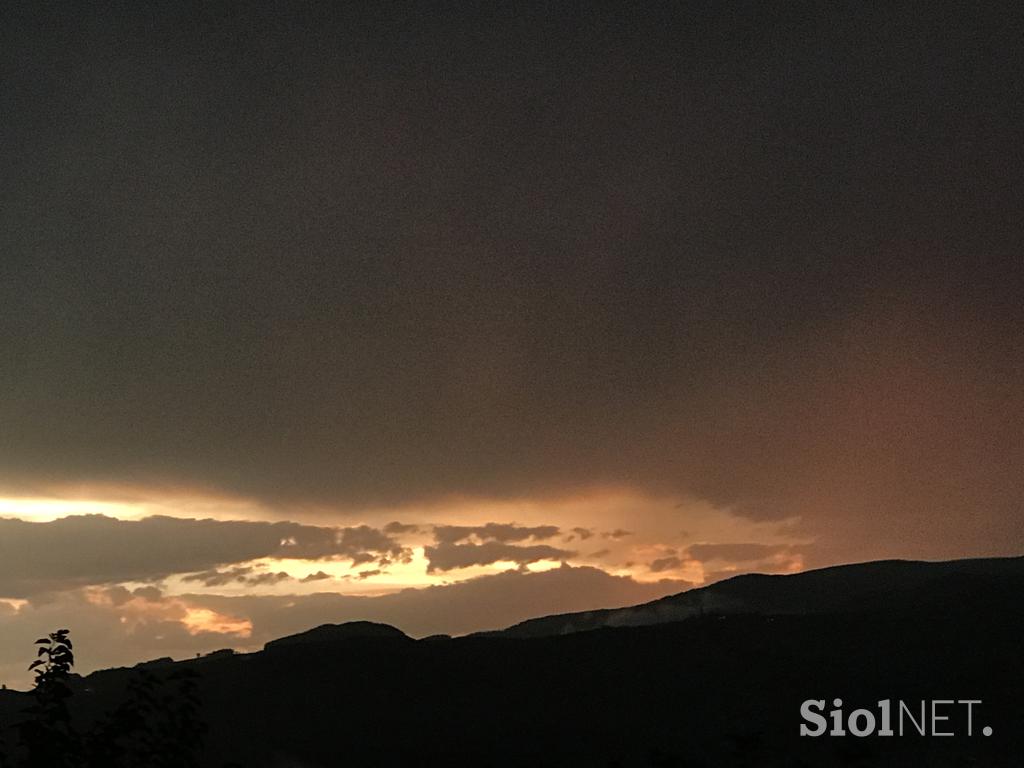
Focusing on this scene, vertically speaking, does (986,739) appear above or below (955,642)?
below

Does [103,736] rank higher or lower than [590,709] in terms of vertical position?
higher

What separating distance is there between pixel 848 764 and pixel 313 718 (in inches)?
6601

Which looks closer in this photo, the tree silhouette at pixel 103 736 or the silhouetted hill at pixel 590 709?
the tree silhouette at pixel 103 736

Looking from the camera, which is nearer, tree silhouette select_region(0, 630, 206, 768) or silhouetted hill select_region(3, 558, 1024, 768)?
tree silhouette select_region(0, 630, 206, 768)

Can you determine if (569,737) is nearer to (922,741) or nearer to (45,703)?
(922,741)

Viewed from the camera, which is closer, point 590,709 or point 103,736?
point 103,736

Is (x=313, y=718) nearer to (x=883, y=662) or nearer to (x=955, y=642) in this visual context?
(x=883, y=662)

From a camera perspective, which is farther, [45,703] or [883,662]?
[883,662]

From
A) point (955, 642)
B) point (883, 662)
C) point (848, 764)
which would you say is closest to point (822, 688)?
point (883, 662)

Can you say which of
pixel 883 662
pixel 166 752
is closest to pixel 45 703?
pixel 166 752

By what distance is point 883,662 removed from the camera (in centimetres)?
19412

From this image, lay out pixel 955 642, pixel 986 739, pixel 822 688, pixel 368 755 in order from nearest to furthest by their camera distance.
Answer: pixel 986 739, pixel 368 755, pixel 822 688, pixel 955 642

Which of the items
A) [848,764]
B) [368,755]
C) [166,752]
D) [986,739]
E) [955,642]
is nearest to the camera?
[166,752]

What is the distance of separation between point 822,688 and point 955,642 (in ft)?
94.1
